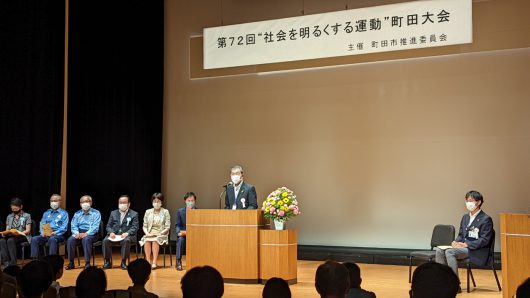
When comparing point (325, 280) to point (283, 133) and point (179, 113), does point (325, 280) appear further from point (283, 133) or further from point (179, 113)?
point (179, 113)

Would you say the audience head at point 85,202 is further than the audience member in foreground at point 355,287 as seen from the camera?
Yes

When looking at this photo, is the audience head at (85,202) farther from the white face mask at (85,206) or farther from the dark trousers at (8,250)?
the dark trousers at (8,250)

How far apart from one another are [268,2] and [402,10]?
2.84m

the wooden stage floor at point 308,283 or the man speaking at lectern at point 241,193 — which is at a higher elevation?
the man speaking at lectern at point 241,193

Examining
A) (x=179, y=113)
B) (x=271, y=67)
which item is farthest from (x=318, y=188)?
(x=179, y=113)

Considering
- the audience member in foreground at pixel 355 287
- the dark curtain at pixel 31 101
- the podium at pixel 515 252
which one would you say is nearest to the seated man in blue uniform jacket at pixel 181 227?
the dark curtain at pixel 31 101

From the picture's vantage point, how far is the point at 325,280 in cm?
265

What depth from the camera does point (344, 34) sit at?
8.51 m

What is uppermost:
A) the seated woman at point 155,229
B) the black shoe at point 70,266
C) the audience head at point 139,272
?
the audience head at point 139,272

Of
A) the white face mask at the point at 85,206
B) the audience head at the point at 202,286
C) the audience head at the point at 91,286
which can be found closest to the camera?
the audience head at the point at 202,286

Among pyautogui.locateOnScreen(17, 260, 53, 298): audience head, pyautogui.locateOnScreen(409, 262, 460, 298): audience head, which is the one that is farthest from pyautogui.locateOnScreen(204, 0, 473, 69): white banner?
pyautogui.locateOnScreen(17, 260, 53, 298): audience head

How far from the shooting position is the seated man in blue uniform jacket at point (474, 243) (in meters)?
6.39

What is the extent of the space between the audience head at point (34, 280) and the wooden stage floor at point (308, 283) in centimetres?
308

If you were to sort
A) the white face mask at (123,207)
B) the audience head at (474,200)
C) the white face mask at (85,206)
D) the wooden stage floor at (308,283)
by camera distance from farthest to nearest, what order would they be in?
the white face mask at (123,207) < the white face mask at (85,206) < the audience head at (474,200) < the wooden stage floor at (308,283)
